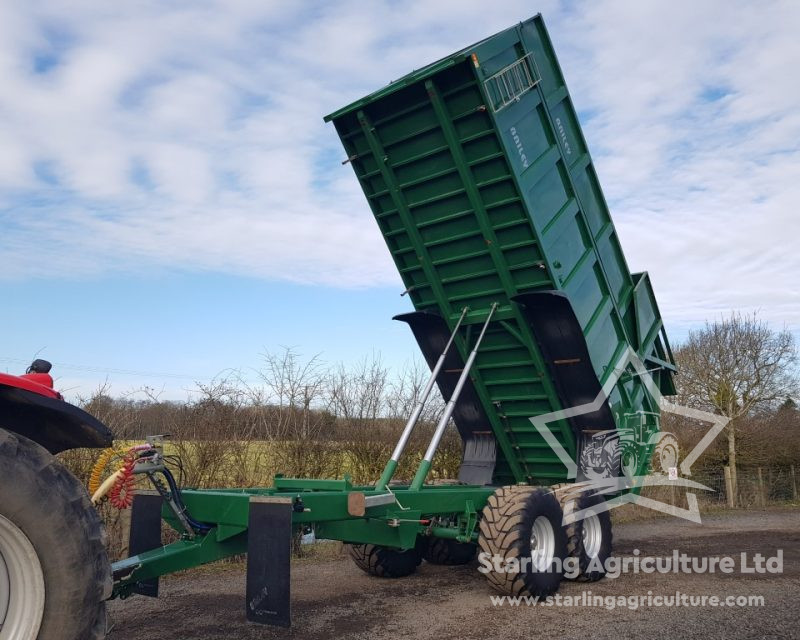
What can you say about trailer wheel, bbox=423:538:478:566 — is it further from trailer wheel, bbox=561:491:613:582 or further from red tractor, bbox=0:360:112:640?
red tractor, bbox=0:360:112:640

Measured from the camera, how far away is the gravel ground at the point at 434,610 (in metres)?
5.21

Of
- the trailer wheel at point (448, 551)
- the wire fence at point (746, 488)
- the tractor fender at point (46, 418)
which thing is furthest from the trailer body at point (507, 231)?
the wire fence at point (746, 488)

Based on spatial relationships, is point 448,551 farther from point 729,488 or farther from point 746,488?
point 746,488

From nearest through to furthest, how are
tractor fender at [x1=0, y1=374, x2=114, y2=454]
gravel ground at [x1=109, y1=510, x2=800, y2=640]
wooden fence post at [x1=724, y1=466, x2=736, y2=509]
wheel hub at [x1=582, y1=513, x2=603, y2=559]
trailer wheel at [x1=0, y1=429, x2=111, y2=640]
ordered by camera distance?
trailer wheel at [x1=0, y1=429, x2=111, y2=640] < tractor fender at [x1=0, y1=374, x2=114, y2=454] < gravel ground at [x1=109, y1=510, x2=800, y2=640] < wheel hub at [x1=582, y1=513, x2=603, y2=559] < wooden fence post at [x1=724, y1=466, x2=736, y2=509]

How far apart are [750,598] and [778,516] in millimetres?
9982

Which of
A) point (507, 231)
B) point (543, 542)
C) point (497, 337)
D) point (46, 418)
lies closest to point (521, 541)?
point (543, 542)

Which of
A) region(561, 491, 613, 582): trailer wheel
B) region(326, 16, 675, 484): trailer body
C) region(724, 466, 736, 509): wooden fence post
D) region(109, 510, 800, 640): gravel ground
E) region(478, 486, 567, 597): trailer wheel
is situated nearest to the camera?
region(109, 510, 800, 640): gravel ground

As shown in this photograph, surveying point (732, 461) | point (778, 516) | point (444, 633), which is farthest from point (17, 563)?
point (732, 461)

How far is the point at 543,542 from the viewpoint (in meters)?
6.40

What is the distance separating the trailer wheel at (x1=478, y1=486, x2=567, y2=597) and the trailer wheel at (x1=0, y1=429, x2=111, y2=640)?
3630mm

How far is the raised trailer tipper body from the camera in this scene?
5680 mm

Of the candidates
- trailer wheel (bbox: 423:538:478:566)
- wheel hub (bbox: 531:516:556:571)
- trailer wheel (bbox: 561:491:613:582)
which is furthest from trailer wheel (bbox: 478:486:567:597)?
trailer wheel (bbox: 423:538:478:566)

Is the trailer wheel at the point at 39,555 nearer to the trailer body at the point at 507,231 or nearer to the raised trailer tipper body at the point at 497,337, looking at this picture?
the raised trailer tipper body at the point at 497,337

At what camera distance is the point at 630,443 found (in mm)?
7855
